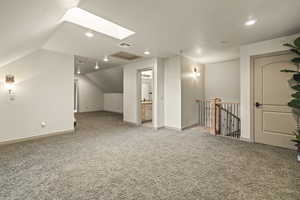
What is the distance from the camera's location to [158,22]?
8.41ft

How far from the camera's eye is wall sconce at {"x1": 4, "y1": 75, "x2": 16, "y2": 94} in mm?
3476

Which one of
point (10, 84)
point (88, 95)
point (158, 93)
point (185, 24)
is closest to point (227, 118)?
point (158, 93)

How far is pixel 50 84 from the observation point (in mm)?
4188

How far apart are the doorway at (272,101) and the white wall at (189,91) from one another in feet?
6.54

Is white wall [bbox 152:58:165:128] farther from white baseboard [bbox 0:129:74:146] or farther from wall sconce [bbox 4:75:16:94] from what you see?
wall sconce [bbox 4:75:16:94]

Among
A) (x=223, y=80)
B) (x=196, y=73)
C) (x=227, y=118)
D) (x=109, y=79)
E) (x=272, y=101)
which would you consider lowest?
(x=227, y=118)

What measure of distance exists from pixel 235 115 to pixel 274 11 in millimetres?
4055

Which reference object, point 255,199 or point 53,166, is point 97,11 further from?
point 255,199

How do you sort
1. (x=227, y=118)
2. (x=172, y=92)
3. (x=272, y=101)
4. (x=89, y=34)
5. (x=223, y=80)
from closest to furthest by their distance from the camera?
(x=89, y=34) → (x=272, y=101) → (x=172, y=92) → (x=227, y=118) → (x=223, y=80)

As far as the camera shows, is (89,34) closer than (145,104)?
Yes

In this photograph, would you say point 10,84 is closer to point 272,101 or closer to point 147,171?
point 147,171

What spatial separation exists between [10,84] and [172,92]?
4600 millimetres

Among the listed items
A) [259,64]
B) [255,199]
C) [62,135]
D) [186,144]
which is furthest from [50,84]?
[259,64]

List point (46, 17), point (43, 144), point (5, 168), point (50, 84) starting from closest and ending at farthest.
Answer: point (46, 17)
point (5, 168)
point (43, 144)
point (50, 84)
